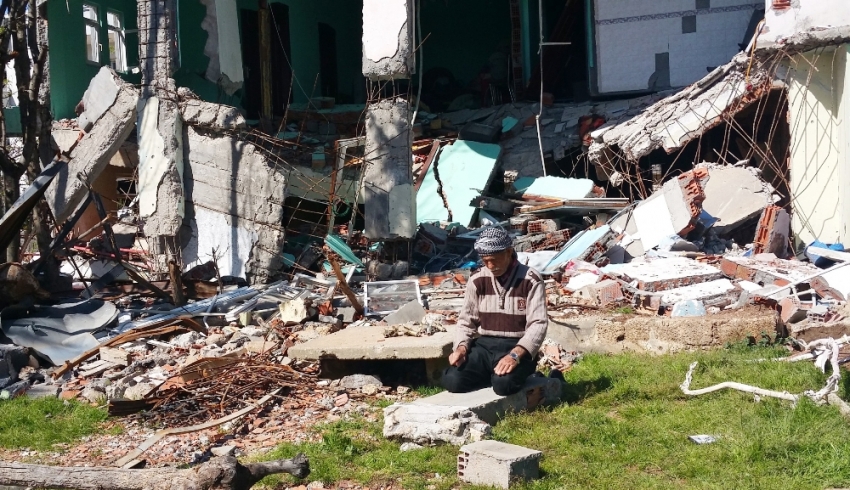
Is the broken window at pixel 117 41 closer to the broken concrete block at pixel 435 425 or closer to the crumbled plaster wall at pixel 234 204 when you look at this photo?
the crumbled plaster wall at pixel 234 204

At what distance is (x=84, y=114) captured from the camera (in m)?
12.9

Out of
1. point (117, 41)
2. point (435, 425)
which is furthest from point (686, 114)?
point (117, 41)

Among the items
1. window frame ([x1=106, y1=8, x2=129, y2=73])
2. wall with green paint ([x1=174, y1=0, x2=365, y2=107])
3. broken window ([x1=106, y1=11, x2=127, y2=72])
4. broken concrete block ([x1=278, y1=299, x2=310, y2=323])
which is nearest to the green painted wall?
window frame ([x1=106, y1=8, x2=129, y2=73])

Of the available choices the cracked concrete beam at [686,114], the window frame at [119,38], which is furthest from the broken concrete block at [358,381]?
the window frame at [119,38]

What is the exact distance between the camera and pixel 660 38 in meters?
17.1

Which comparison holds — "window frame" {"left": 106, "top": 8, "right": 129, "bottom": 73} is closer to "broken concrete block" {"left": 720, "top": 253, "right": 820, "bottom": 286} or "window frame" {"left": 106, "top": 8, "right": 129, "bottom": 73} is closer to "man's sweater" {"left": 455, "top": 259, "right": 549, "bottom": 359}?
"broken concrete block" {"left": 720, "top": 253, "right": 820, "bottom": 286}

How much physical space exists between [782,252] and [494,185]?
5391mm

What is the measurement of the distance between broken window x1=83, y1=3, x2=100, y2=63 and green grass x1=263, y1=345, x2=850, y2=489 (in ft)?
40.8

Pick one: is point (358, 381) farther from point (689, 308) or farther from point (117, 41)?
point (117, 41)

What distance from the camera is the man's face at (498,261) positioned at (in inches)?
242

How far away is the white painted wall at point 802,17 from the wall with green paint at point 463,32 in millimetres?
10501

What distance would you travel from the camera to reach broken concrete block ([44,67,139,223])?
40.8 ft

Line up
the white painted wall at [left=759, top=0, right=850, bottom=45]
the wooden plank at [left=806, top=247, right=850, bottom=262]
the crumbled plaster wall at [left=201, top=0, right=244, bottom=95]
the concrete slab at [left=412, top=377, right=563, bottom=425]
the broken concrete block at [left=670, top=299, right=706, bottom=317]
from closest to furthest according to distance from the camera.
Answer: the concrete slab at [left=412, top=377, right=563, bottom=425] → the broken concrete block at [left=670, top=299, right=706, bottom=317] → the wooden plank at [left=806, top=247, right=850, bottom=262] → the white painted wall at [left=759, top=0, right=850, bottom=45] → the crumbled plaster wall at [left=201, top=0, right=244, bottom=95]

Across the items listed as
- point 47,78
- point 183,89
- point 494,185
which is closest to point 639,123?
point 494,185
